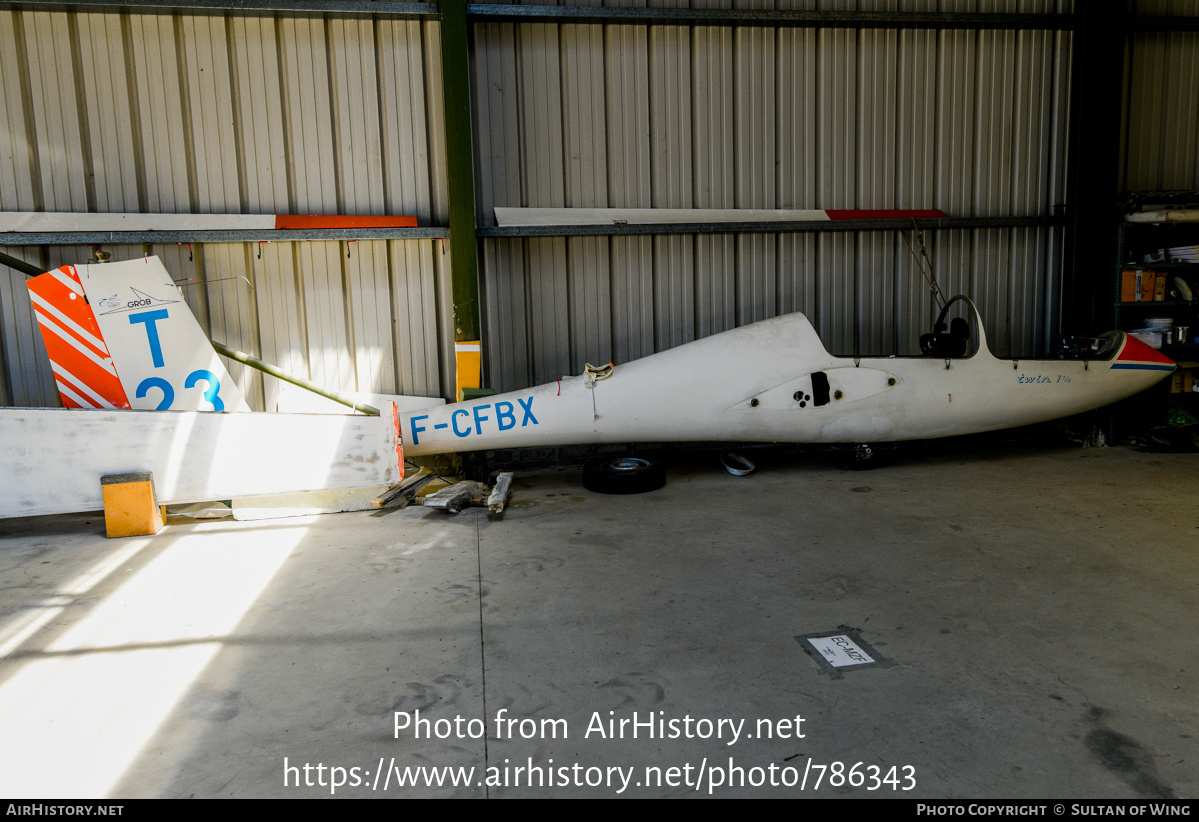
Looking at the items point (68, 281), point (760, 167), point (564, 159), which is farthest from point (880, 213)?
point (68, 281)

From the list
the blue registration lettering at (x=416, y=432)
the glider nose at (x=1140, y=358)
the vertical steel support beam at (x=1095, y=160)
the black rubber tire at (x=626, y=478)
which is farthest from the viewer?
the vertical steel support beam at (x=1095, y=160)

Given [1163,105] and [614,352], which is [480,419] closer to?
[614,352]

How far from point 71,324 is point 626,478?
3736 mm

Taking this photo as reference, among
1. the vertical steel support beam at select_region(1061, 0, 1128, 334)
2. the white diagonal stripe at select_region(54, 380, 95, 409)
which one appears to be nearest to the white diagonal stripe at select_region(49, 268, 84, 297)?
the white diagonal stripe at select_region(54, 380, 95, 409)

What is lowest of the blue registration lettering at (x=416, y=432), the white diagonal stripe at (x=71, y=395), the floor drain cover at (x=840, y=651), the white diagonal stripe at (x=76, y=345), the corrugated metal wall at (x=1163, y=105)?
the floor drain cover at (x=840, y=651)

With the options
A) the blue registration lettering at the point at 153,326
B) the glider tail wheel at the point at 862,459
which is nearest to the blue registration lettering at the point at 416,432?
the blue registration lettering at the point at 153,326

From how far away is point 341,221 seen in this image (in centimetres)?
597

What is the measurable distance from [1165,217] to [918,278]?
2.05m

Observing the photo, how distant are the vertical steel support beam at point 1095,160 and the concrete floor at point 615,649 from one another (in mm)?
2698

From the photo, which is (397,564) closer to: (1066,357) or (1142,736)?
(1142,736)

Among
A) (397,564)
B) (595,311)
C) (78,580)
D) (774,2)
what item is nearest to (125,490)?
(78,580)

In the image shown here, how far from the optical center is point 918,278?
705 cm

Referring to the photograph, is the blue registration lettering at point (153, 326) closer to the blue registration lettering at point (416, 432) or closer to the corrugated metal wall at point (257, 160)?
the corrugated metal wall at point (257, 160)

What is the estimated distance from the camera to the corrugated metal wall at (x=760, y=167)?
639cm
